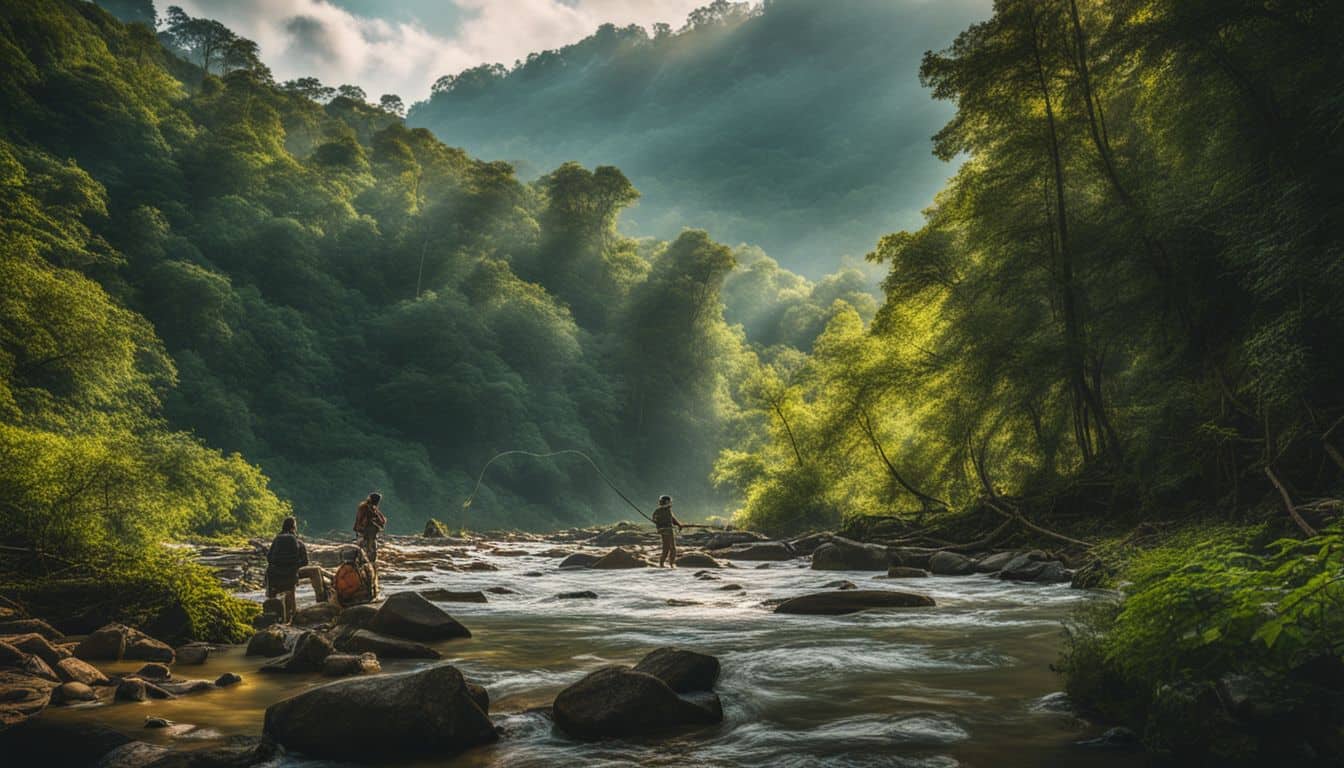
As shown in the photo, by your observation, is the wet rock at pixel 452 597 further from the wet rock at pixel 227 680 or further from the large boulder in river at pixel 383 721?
the large boulder in river at pixel 383 721

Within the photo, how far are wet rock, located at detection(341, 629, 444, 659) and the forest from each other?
2103 mm

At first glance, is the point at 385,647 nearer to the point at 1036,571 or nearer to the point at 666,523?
the point at 1036,571

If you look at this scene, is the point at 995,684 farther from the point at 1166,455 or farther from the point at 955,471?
the point at 955,471

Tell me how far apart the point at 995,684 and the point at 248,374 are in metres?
41.0

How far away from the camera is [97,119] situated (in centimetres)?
4016

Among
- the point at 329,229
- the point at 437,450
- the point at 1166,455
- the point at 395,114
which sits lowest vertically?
the point at 1166,455

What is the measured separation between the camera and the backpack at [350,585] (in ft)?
31.4

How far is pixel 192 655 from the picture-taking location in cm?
711

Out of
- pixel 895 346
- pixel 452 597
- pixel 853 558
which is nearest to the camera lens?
pixel 452 597

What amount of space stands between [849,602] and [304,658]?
21.6ft

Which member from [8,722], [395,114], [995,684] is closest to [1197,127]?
[995,684]

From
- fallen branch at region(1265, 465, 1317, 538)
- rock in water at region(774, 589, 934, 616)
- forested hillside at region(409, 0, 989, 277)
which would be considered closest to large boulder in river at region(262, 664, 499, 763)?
rock in water at region(774, 589, 934, 616)

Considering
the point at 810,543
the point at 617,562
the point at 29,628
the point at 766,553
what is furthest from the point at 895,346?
the point at 29,628

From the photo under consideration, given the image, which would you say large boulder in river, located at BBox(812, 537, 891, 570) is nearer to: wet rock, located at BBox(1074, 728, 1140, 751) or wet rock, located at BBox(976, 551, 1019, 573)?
wet rock, located at BBox(976, 551, 1019, 573)
